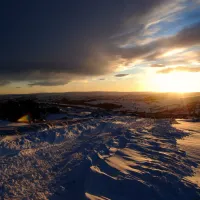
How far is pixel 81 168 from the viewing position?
869cm

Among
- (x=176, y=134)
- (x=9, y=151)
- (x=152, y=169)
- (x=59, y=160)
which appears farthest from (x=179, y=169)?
(x=9, y=151)

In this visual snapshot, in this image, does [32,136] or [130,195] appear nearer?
[130,195]

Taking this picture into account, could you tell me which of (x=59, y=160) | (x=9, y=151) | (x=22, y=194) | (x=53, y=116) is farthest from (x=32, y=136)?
(x=53, y=116)

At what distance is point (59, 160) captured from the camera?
9.88 m

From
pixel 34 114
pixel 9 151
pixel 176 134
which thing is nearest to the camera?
pixel 9 151

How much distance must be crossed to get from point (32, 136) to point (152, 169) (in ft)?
30.5

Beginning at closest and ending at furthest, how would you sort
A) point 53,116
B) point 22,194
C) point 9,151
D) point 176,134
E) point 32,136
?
point 22,194
point 9,151
point 32,136
point 176,134
point 53,116

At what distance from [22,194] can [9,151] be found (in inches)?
212

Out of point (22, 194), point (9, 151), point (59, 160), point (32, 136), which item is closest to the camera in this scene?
point (22, 194)

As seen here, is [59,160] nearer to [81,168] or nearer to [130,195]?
[81,168]

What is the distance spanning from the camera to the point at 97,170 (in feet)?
26.9

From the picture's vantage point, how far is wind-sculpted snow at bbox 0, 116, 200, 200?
265 inches

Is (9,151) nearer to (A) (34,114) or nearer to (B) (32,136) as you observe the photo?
(B) (32,136)

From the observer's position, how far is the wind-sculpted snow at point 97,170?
22.1 ft
